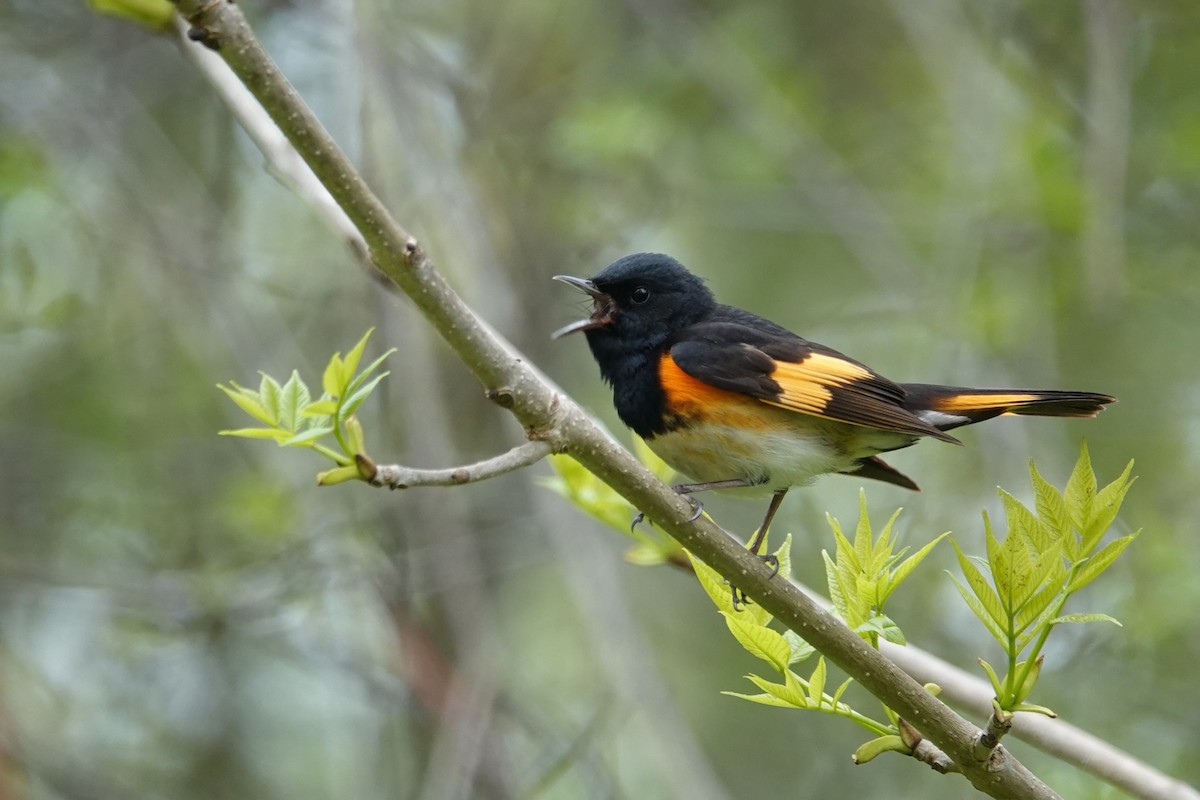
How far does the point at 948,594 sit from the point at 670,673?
87.2 inches

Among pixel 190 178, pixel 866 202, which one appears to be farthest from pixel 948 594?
pixel 190 178

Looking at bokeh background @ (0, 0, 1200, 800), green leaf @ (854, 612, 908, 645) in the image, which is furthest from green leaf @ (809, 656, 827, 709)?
bokeh background @ (0, 0, 1200, 800)

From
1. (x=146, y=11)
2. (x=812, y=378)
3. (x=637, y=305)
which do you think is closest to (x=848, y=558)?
(x=812, y=378)

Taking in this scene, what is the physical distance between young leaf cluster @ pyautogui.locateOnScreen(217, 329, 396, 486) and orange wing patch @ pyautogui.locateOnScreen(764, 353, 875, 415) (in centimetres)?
158

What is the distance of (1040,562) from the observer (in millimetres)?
1735

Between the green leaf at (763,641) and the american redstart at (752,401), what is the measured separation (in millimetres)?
1149

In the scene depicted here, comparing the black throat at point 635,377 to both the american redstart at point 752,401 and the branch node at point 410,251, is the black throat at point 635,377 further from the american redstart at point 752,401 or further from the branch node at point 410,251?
the branch node at point 410,251

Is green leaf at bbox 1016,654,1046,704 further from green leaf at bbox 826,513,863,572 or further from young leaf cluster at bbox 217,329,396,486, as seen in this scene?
young leaf cluster at bbox 217,329,396,486

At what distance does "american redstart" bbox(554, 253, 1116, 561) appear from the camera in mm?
3271

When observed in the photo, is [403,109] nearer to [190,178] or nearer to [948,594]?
[190,178]

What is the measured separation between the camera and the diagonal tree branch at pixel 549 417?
1709mm

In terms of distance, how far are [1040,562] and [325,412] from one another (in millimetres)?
1088

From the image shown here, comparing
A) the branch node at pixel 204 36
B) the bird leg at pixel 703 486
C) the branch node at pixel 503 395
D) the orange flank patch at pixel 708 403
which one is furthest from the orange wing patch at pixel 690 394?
the branch node at pixel 204 36

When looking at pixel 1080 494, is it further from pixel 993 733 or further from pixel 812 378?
pixel 812 378
